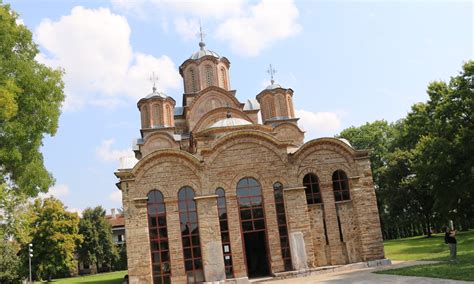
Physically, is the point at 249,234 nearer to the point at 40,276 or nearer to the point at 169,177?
the point at 169,177

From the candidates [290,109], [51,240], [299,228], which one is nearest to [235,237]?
[299,228]

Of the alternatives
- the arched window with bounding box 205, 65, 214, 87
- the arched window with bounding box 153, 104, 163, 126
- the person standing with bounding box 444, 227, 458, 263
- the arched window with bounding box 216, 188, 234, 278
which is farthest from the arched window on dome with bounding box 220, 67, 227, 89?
the person standing with bounding box 444, 227, 458, 263

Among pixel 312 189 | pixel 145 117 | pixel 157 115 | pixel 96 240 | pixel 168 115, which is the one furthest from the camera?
pixel 96 240

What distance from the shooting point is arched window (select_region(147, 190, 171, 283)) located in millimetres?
16891

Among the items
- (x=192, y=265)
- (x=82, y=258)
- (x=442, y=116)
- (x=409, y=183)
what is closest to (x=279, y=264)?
(x=192, y=265)

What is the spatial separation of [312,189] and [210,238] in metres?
4.96

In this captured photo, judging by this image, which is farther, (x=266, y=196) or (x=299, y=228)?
(x=266, y=196)

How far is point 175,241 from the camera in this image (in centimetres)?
1716

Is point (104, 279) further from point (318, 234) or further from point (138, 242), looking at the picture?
point (318, 234)

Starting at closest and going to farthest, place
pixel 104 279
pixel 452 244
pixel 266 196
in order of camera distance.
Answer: pixel 452 244 → pixel 266 196 → pixel 104 279

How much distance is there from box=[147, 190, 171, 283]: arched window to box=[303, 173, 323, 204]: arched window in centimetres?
624

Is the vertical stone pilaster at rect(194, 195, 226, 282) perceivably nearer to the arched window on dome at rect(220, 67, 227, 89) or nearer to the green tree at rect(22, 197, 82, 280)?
the arched window on dome at rect(220, 67, 227, 89)

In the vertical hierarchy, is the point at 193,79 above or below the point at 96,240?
above

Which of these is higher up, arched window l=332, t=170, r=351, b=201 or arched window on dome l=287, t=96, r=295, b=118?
arched window on dome l=287, t=96, r=295, b=118
